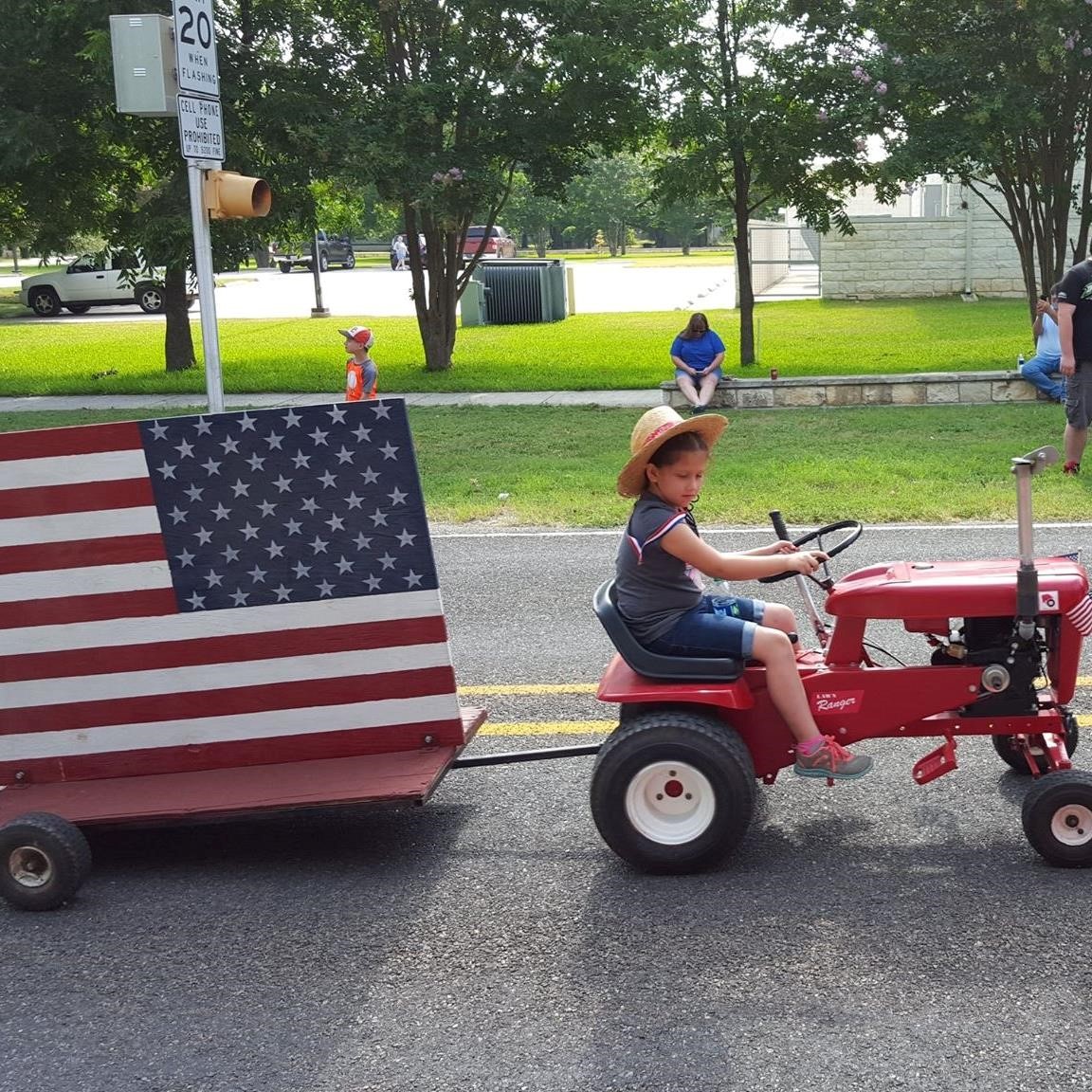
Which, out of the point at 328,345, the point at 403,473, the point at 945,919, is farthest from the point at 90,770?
the point at 328,345

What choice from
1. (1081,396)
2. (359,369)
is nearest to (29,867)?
(359,369)

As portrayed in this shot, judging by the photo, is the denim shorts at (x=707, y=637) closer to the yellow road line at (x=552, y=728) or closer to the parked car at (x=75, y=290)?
the yellow road line at (x=552, y=728)

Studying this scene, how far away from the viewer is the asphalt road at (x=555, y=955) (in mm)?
3658

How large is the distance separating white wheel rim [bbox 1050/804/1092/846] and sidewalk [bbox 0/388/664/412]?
12357 mm

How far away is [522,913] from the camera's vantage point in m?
4.47

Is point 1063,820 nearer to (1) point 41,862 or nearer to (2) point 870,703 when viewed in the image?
(2) point 870,703

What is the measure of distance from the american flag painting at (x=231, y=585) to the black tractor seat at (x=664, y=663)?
2.00ft

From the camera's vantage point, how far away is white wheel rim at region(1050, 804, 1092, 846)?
4500mm

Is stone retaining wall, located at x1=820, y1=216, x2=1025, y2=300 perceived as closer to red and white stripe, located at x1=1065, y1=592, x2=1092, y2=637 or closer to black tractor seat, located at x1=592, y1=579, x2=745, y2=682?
red and white stripe, located at x1=1065, y1=592, x2=1092, y2=637

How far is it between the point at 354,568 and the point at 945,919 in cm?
220

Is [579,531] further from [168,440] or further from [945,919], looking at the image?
[945,919]

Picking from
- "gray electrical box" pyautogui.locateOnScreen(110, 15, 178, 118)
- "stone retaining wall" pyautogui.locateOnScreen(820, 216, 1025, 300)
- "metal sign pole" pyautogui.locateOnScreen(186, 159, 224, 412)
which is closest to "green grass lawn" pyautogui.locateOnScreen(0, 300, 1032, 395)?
"stone retaining wall" pyautogui.locateOnScreen(820, 216, 1025, 300)

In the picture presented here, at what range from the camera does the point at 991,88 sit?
16.5m

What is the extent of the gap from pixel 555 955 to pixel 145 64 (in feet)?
23.0
